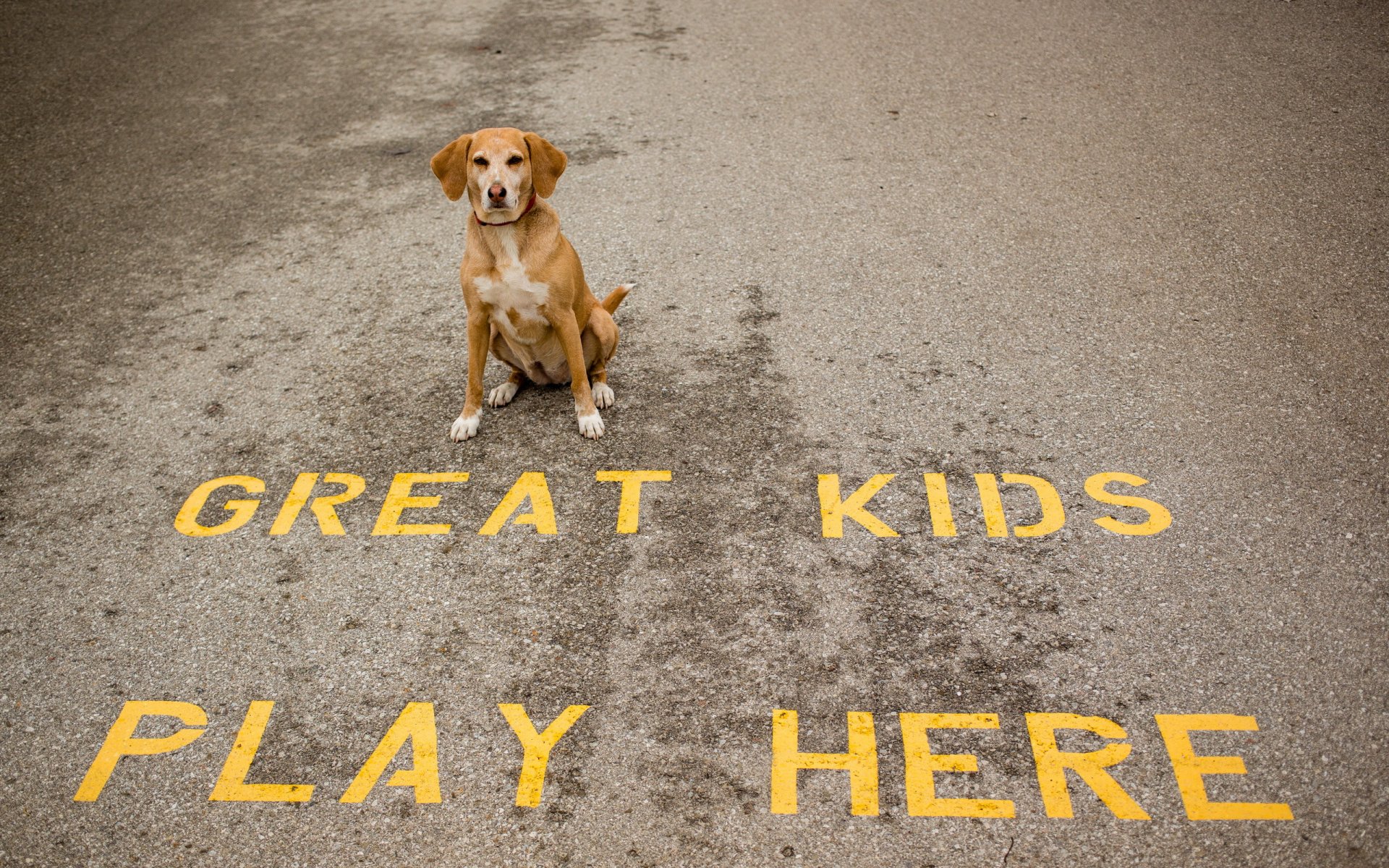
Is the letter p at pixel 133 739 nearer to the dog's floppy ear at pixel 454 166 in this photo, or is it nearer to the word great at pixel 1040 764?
the word great at pixel 1040 764

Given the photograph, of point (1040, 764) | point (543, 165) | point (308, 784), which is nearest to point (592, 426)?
point (543, 165)

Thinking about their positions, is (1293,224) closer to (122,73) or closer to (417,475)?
(417,475)

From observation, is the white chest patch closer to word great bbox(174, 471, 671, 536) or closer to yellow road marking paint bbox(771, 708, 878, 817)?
word great bbox(174, 471, 671, 536)

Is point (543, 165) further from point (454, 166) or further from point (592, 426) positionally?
point (592, 426)

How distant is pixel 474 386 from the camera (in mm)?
4746

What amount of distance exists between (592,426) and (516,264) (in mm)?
790

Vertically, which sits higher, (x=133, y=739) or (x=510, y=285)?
(x=510, y=285)

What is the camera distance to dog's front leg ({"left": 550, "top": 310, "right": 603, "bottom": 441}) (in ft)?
15.1

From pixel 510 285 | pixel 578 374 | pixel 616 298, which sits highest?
pixel 510 285

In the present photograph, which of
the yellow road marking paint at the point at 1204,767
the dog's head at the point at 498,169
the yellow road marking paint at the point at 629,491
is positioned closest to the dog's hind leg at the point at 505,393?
the yellow road marking paint at the point at 629,491

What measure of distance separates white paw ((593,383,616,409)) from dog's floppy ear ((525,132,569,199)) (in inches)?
36.3

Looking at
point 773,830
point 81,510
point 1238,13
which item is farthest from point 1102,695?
point 1238,13

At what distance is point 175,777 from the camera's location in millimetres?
3250

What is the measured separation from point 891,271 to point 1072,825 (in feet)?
11.8
